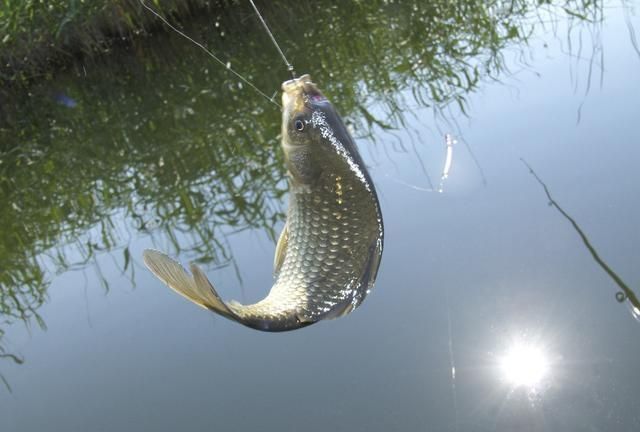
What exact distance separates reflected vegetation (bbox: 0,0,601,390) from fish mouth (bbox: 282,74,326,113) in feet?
7.80

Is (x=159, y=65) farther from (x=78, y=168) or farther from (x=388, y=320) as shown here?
(x=388, y=320)

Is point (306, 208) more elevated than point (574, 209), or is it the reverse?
point (306, 208)

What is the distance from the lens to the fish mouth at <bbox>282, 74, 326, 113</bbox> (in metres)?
2.00

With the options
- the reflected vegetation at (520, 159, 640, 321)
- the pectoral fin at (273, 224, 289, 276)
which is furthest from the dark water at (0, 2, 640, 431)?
the pectoral fin at (273, 224, 289, 276)

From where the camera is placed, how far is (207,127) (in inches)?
262

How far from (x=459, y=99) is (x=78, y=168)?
338cm

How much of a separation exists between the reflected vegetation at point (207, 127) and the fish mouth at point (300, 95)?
238 centimetres

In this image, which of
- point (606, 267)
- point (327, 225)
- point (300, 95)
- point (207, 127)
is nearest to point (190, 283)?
point (327, 225)

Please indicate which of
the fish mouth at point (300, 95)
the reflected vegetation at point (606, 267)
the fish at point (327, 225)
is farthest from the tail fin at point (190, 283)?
the reflected vegetation at point (606, 267)

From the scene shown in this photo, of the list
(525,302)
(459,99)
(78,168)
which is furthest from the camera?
(78,168)

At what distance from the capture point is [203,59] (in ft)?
31.7

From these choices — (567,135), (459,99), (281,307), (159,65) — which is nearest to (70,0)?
(159,65)

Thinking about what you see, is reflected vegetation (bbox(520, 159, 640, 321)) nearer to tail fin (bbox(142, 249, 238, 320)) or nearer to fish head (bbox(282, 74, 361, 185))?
fish head (bbox(282, 74, 361, 185))

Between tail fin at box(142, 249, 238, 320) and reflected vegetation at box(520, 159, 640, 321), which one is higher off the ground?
tail fin at box(142, 249, 238, 320)
